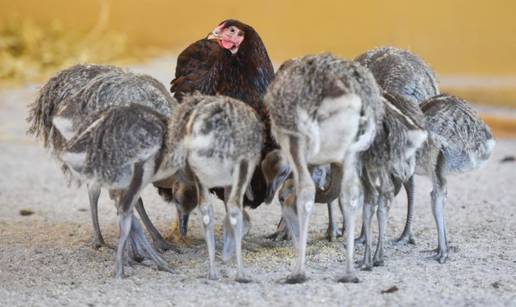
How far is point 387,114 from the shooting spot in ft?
13.6

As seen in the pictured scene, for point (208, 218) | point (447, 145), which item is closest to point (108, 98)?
point (208, 218)

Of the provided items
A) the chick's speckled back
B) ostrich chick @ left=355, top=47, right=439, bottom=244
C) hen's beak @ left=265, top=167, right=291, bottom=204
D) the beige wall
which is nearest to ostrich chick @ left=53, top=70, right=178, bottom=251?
hen's beak @ left=265, top=167, right=291, bottom=204

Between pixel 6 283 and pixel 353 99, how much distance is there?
168cm

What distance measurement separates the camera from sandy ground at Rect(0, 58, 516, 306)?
12.6 feet

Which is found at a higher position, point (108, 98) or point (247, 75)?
point (247, 75)

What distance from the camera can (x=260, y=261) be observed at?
446 centimetres

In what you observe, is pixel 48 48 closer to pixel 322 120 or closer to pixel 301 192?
pixel 301 192

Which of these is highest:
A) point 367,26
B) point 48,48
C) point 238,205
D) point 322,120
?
point 367,26

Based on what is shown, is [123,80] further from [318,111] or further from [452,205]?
[452,205]

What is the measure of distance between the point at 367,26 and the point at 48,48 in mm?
3455

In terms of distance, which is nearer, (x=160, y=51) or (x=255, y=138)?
(x=255, y=138)

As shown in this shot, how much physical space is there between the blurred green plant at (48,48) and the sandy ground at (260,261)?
3.49 metres

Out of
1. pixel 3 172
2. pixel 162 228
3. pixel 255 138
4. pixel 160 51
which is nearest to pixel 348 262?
pixel 255 138

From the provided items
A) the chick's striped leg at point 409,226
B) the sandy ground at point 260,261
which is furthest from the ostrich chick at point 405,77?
the sandy ground at point 260,261
